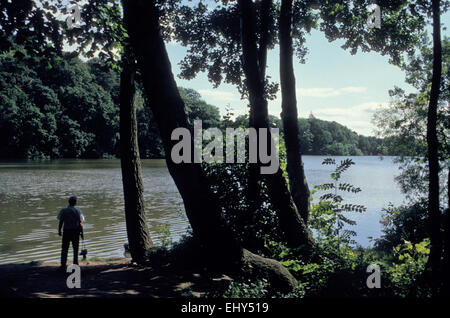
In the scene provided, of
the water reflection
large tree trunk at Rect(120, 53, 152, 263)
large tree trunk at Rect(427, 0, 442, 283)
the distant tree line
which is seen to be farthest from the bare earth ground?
the distant tree line

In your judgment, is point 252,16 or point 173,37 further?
point 173,37

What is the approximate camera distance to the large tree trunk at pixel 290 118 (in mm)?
7395

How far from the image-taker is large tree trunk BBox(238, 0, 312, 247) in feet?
21.8

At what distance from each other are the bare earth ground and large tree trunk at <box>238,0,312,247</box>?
1583 millimetres

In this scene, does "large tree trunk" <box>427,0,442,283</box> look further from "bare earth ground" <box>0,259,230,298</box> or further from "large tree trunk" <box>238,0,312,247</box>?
"bare earth ground" <box>0,259,230,298</box>

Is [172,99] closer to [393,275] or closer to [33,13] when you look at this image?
[33,13]

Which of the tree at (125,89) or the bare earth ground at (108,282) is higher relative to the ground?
the tree at (125,89)

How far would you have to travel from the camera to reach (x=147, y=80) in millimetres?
4816

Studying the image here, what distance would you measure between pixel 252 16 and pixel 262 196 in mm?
3820

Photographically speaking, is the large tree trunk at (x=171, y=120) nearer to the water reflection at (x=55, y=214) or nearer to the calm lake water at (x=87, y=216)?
the water reflection at (x=55, y=214)

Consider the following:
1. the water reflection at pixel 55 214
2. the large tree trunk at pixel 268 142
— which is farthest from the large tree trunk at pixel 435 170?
the water reflection at pixel 55 214

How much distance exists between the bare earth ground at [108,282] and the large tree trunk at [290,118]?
247 centimetres

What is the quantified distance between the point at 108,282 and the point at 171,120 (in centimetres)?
351
